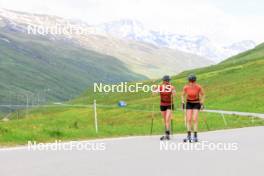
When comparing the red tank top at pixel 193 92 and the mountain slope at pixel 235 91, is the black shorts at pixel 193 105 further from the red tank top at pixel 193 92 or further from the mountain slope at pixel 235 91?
the mountain slope at pixel 235 91

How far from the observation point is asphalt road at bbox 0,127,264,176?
13172 mm

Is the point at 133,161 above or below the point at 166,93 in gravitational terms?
below

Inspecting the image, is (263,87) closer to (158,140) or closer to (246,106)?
(246,106)

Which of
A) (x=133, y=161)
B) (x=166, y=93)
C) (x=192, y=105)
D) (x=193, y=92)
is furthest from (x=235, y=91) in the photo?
(x=133, y=161)

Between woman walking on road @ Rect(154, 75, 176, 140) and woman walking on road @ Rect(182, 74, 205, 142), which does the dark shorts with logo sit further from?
woman walking on road @ Rect(154, 75, 176, 140)

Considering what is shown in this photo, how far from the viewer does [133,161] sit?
15.4 meters

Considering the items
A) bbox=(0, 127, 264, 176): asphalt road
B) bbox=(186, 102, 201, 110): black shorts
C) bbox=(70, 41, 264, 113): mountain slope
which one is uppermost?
bbox=(70, 41, 264, 113): mountain slope

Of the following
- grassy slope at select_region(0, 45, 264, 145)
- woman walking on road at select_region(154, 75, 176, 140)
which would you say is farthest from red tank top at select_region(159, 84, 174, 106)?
grassy slope at select_region(0, 45, 264, 145)

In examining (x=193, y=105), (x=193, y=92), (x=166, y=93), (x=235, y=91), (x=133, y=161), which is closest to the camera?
(x=133, y=161)

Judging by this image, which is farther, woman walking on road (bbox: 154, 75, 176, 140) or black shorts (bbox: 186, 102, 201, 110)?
woman walking on road (bbox: 154, 75, 176, 140)

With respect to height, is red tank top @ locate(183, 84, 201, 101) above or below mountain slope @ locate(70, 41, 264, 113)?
below

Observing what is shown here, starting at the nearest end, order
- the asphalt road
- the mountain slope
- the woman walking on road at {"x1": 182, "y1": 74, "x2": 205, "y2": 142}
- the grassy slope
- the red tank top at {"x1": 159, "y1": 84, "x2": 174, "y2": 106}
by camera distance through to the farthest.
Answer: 1. the asphalt road
2. the woman walking on road at {"x1": 182, "y1": 74, "x2": 205, "y2": 142}
3. the red tank top at {"x1": 159, "y1": 84, "x2": 174, "y2": 106}
4. the grassy slope
5. the mountain slope

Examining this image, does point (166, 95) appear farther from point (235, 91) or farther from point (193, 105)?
point (235, 91)

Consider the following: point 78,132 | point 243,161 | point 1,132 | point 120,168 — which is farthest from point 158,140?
point 120,168
